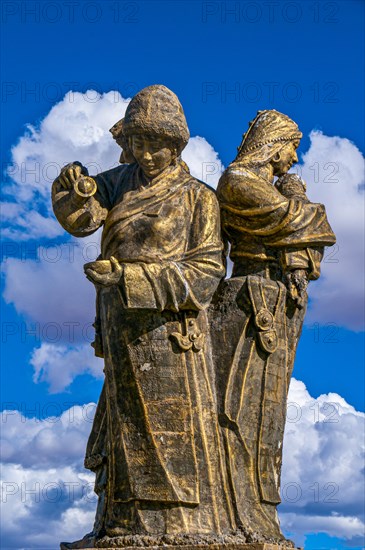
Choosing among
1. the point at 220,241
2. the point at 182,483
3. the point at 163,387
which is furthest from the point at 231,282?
the point at 182,483

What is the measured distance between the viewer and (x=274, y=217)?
50.1ft

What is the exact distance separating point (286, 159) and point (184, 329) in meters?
3.12

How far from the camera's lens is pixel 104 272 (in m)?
14.2

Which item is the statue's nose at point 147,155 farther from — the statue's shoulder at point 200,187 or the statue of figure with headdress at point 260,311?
the statue of figure with headdress at point 260,311

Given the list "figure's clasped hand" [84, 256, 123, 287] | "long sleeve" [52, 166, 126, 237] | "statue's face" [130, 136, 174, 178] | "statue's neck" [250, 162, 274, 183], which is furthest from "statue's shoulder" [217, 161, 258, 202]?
"figure's clasped hand" [84, 256, 123, 287]

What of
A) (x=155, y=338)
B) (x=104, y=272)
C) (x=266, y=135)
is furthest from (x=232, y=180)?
(x=155, y=338)


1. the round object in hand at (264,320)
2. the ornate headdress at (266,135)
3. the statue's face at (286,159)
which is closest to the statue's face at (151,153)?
the ornate headdress at (266,135)

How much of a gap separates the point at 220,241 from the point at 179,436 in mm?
2493

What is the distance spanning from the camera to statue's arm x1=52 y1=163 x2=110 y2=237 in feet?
49.5

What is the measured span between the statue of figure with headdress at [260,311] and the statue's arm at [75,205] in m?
1.61

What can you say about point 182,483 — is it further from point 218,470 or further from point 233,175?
point 233,175

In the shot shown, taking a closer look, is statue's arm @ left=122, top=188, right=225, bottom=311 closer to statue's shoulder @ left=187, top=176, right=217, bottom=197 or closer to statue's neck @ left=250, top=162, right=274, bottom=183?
statue's shoulder @ left=187, top=176, right=217, bottom=197

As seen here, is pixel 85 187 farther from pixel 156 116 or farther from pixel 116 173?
pixel 156 116

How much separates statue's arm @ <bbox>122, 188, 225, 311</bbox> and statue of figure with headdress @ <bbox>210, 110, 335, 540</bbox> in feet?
1.96
